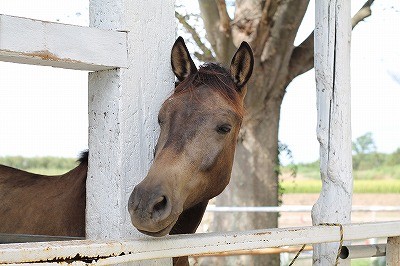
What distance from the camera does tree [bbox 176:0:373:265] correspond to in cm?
693

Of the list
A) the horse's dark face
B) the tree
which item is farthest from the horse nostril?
the tree

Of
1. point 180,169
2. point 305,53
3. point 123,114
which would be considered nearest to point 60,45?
point 123,114

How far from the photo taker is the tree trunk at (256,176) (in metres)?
7.45

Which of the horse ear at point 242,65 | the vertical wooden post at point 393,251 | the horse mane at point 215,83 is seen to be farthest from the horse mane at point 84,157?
the vertical wooden post at point 393,251

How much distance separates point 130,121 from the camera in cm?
233

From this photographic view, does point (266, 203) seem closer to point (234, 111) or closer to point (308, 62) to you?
point (308, 62)

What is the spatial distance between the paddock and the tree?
4351 millimetres

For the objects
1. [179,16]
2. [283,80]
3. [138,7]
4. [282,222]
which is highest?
[179,16]

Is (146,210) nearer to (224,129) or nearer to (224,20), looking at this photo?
(224,129)

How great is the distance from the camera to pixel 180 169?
2260 mm

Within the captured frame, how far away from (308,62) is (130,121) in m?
5.20

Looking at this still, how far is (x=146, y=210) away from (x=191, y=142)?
0.43 metres

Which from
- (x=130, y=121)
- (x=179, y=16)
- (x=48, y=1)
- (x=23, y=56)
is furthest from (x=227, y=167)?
(x=48, y=1)

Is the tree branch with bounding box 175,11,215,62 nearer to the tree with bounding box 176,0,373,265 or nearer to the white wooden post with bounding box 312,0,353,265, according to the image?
the tree with bounding box 176,0,373,265
